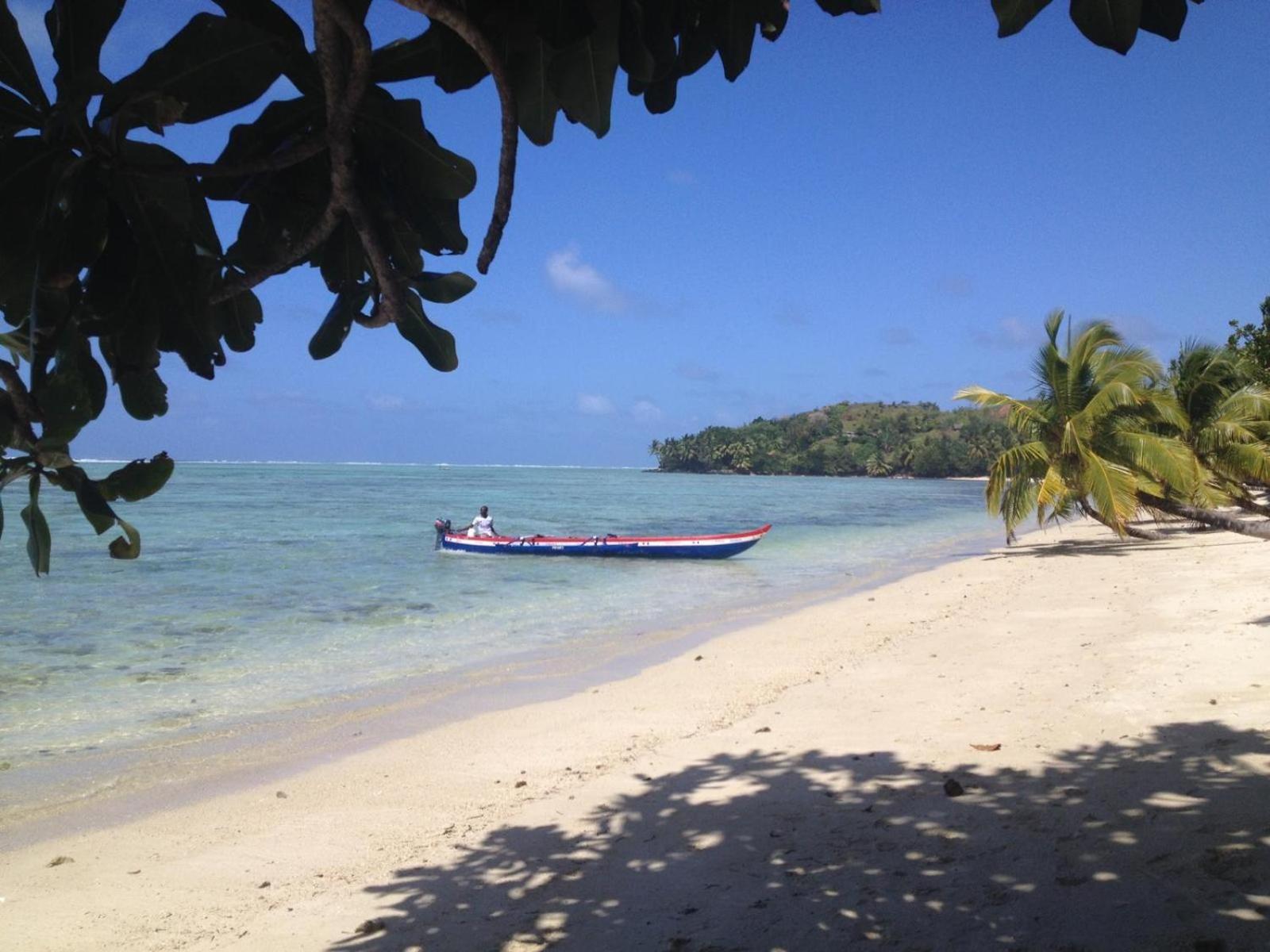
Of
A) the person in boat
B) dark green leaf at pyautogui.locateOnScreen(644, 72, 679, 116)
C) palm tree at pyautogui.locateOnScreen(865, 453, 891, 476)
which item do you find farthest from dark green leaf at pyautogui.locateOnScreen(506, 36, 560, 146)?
palm tree at pyautogui.locateOnScreen(865, 453, 891, 476)

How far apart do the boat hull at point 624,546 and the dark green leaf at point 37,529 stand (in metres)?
19.3

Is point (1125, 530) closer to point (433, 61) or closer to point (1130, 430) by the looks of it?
point (1130, 430)

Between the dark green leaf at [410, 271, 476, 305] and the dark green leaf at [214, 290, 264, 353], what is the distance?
0.34m

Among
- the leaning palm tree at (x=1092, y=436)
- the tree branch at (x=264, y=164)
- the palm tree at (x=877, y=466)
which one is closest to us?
the tree branch at (x=264, y=164)

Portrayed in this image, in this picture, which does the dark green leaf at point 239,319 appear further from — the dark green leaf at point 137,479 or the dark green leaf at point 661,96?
the dark green leaf at point 661,96

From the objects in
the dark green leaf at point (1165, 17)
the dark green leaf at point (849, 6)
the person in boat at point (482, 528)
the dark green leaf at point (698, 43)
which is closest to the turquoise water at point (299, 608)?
the person in boat at point (482, 528)

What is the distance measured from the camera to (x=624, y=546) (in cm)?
2098

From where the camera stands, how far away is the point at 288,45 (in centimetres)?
151

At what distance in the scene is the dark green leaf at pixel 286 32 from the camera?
57.0 inches

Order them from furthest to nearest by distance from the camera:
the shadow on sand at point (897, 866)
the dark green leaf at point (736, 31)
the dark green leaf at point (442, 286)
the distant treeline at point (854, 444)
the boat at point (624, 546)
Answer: the distant treeline at point (854, 444), the boat at point (624, 546), the shadow on sand at point (897, 866), the dark green leaf at point (442, 286), the dark green leaf at point (736, 31)

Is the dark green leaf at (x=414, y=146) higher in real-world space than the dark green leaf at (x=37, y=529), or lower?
higher

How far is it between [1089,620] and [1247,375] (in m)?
7.72

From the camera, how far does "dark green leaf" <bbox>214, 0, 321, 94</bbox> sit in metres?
1.45

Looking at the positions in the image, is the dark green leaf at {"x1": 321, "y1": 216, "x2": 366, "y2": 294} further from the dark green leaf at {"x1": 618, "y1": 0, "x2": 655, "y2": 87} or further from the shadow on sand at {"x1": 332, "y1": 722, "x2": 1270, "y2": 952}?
the shadow on sand at {"x1": 332, "y1": 722, "x2": 1270, "y2": 952}
